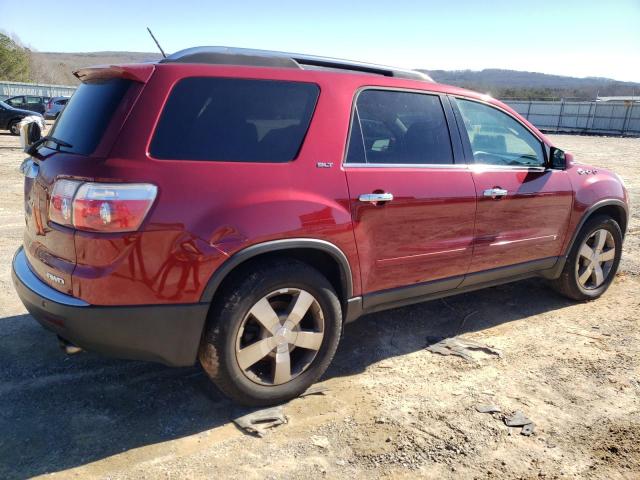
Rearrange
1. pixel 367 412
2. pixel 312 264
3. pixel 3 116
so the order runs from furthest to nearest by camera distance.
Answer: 1. pixel 3 116
2. pixel 312 264
3. pixel 367 412

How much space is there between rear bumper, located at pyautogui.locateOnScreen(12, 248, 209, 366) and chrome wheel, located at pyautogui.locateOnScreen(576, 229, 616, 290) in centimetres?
360

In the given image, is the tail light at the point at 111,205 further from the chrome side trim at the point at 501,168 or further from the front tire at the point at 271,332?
the chrome side trim at the point at 501,168

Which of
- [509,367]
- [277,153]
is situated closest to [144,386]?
[277,153]

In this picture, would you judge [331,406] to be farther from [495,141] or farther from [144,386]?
[495,141]

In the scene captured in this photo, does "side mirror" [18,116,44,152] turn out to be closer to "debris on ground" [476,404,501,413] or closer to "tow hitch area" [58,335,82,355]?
"tow hitch area" [58,335,82,355]

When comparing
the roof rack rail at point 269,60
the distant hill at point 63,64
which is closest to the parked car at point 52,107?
the distant hill at point 63,64

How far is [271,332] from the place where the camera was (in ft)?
9.62

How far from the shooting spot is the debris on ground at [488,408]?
3.11m

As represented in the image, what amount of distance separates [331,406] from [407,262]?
1033 millimetres

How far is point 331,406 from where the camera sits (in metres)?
3.11

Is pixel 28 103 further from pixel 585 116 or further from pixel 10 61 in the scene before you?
pixel 585 116

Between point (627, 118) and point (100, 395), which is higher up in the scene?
point (627, 118)

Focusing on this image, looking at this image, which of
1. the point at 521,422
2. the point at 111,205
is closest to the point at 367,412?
the point at 521,422

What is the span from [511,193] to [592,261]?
147 centimetres
